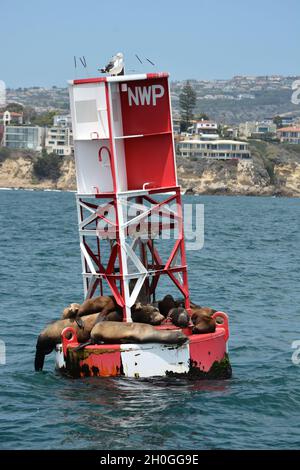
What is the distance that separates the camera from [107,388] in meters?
24.1

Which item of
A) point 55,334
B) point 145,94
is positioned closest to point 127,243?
point 55,334

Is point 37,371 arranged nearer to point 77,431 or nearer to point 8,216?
point 77,431

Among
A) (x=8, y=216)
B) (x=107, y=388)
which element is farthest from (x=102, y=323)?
(x=8, y=216)

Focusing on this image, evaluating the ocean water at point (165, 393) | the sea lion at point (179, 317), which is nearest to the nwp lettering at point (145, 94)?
the sea lion at point (179, 317)

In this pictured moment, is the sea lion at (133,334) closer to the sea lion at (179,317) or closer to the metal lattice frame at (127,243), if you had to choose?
the sea lion at (179,317)

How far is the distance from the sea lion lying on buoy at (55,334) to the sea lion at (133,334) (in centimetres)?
54

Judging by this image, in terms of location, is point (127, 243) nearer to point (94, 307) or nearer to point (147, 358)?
point (94, 307)

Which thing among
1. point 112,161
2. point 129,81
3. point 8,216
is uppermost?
point 129,81

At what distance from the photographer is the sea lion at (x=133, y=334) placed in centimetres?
2425

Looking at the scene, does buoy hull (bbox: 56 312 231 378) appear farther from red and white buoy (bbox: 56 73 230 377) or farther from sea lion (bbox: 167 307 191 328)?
sea lion (bbox: 167 307 191 328)

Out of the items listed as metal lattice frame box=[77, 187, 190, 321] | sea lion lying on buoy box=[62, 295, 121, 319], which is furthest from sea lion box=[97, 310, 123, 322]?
metal lattice frame box=[77, 187, 190, 321]

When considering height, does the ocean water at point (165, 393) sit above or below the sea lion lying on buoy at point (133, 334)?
below

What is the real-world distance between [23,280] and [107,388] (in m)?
23.9

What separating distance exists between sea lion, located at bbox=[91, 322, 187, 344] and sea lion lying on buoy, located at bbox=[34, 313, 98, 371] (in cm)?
54
